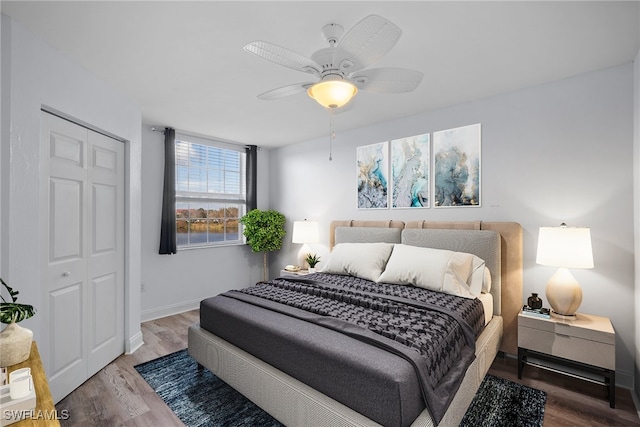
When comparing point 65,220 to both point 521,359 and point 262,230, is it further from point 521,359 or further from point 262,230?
point 521,359

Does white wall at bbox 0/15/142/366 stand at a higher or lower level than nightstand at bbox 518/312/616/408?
higher

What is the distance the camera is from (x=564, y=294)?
2.46 m

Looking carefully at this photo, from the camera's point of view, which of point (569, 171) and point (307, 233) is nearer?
point (569, 171)

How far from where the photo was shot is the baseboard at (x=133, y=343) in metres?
3.09

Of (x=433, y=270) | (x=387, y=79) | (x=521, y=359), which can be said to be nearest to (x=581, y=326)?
(x=521, y=359)

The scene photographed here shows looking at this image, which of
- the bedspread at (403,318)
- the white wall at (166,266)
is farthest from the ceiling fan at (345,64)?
the white wall at (166,266)

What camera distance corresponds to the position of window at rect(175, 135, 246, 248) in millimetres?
4555

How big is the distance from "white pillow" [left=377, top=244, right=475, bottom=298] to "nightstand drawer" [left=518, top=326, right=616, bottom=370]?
1.82 feet

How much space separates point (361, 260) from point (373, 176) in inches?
50.7

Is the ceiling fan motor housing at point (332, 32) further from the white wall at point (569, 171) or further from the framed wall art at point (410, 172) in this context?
the framed wall art at point (410, 172)

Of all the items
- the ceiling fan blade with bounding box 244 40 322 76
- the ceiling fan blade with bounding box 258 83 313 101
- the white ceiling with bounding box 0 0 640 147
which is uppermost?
the white ceiling with bounding box 0 0 640 147

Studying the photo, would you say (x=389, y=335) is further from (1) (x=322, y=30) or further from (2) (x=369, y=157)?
(2) (x=369, y=157)

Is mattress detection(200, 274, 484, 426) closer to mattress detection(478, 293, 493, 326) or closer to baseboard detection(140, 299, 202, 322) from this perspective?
mattress detection(478, 293, 493, 326)

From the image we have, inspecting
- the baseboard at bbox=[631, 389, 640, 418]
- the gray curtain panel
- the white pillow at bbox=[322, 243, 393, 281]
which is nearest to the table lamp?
the white pillow at bbox=[322, 243, 393, 281]
